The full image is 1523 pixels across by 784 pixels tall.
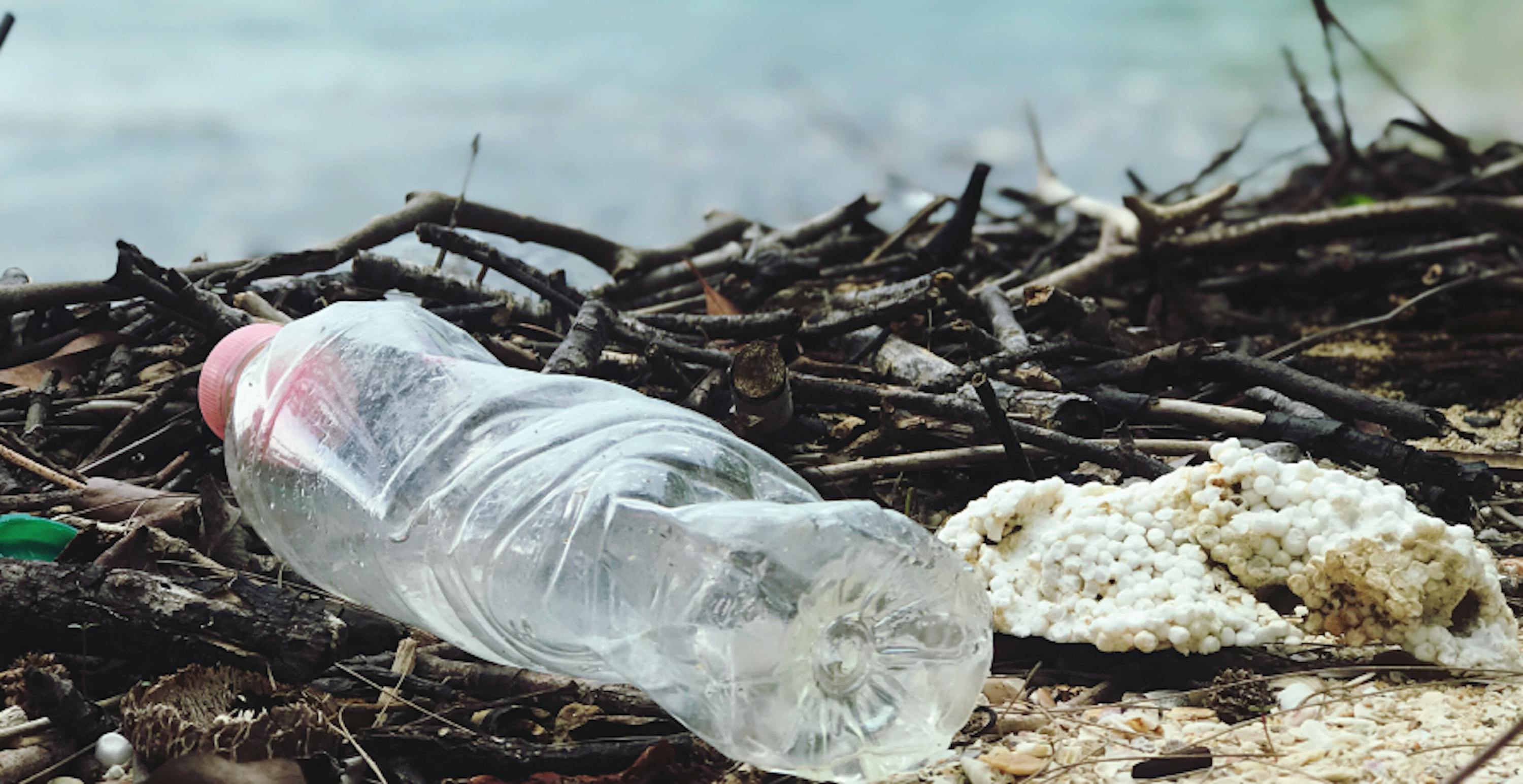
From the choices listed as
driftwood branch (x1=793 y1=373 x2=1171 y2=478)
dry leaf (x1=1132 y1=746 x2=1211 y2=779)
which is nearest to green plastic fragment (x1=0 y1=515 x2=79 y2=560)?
driftwood branch (x1=793 y1=373 x2=1171 y2=478)

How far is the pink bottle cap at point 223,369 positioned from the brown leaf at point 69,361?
927mm

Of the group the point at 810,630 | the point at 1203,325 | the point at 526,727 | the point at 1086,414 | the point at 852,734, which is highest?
the point at 1203,325

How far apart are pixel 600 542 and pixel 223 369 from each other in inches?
34.7

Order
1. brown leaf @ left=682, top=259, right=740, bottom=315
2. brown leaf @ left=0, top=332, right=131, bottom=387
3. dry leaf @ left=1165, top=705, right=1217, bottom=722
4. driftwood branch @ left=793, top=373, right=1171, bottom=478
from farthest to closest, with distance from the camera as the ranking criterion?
brown leaf @ left=682, top=259, right=740, bottom=315 → brown leaf @ left=0, top=332, right=131, bottom=387 → driftwood branch @ left=793, top=373, right=1171, bottom=478 → dry leaf @ left=1165, top=705, right=1217, bottom=722

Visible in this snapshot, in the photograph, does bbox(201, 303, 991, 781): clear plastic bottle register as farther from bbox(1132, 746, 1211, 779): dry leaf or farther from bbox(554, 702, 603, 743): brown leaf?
bbox(1132, 746, 1211, 779): dry leaf

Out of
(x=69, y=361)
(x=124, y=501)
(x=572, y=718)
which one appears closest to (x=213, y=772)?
(x=572, y=718)

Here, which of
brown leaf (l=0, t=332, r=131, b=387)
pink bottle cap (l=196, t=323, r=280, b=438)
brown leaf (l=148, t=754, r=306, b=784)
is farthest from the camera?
brown leaf (l=0, t=332, r=131, b=387)

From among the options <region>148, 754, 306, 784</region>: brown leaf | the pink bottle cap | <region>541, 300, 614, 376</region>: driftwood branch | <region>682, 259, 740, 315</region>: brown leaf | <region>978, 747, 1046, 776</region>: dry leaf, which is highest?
<region>682, 259, 740, 315</region>: brown leaf

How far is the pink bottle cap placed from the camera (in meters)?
2.04

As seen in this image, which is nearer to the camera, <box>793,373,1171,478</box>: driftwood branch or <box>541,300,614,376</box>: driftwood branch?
<box>793,373,1171,478</box>: driftwood branch

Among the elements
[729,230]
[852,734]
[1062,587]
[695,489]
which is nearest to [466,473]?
[695,489]

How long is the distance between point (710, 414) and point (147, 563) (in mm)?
1130

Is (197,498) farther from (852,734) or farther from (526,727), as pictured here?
(852,734)

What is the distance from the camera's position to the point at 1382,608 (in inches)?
63.8
